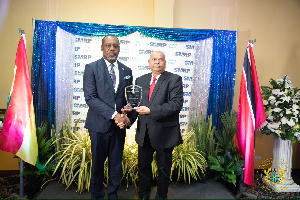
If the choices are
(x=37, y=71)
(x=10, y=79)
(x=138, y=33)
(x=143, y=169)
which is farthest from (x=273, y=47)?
(x=10, y=79)

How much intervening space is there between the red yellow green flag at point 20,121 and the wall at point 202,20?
111 cm

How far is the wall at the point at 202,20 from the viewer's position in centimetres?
406

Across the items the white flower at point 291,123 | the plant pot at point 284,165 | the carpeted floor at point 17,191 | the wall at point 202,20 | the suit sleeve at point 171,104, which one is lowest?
the carpeted floor at point 17,191

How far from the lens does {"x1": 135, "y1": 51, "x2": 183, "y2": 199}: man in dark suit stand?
2.51m

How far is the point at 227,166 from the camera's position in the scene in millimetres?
3510

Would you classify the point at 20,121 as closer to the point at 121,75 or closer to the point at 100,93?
the point at 100,93

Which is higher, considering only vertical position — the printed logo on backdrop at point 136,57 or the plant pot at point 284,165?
the printed logo on backdrop at point 136,57

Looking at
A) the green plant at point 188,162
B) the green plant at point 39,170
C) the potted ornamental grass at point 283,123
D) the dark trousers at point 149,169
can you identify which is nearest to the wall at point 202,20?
the potted ornamental grass at point 283,123

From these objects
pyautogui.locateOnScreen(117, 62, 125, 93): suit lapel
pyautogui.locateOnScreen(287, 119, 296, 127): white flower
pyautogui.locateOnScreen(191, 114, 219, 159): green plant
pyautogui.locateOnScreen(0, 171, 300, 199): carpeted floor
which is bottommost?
Result: pyautogui.locateOnScreen(0, 171, 300, 199): carpeted floor

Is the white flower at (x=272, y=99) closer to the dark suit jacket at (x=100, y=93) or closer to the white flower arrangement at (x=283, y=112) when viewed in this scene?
the white flower arrangement at (x=283, y=112)

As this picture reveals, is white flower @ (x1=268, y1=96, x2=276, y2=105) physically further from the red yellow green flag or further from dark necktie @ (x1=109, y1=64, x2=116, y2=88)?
the red yellow green flag

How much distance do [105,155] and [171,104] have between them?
86 cm

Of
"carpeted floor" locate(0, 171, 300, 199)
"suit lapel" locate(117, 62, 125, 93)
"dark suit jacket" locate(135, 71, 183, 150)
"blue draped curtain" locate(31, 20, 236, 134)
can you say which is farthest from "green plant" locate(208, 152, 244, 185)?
"suit lapel" locate(117, 62, 125, 93)

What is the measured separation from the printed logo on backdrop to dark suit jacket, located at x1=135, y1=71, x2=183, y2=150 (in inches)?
64.4
